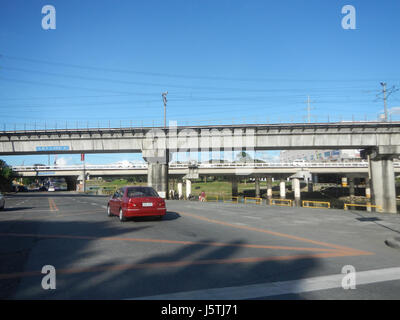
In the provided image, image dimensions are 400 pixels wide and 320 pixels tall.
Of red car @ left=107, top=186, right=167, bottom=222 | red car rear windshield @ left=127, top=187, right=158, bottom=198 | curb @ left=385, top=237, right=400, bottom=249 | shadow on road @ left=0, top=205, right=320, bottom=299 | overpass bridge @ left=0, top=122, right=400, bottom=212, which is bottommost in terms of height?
curb @ left=385, top=237, right=400, bottom=249

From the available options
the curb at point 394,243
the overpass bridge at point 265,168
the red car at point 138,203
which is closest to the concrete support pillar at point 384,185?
the curb at point 394,243

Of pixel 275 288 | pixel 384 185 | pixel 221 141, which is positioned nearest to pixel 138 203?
pixel 275 288

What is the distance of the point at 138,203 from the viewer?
1234 cm

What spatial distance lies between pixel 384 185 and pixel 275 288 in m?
32.5

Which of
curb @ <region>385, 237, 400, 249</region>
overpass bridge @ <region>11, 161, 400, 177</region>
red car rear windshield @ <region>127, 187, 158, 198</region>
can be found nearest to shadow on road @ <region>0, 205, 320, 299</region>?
curb @ <region>385, 237, 400, 249</region>

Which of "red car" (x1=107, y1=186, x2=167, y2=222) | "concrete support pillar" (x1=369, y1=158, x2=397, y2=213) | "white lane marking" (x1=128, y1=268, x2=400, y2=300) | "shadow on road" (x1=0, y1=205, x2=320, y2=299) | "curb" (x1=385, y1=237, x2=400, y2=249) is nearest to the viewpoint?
"white lane marking" (x1=128, y1=268, x2=400, y2=300)

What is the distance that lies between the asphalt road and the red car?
1414mm

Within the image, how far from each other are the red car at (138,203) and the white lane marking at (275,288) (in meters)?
8.09

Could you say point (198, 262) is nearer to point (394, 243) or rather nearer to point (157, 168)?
point (394, 243)

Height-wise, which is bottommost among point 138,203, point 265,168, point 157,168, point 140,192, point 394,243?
point 394,243

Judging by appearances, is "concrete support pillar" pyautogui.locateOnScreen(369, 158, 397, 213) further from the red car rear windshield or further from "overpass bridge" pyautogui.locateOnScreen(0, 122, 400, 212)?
the red car rear windshield

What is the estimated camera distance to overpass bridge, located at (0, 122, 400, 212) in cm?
3222
